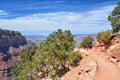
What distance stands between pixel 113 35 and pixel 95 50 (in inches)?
210

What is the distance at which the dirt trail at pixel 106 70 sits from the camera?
42.1 m

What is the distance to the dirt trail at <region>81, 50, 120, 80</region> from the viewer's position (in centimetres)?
4212

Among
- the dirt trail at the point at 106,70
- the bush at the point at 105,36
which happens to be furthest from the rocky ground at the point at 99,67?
the bush at the point at 105,36

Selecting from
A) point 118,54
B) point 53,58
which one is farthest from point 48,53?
point 118,54

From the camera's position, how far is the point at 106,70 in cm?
4516

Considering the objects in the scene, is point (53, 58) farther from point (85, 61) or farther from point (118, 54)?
point (118, 54)

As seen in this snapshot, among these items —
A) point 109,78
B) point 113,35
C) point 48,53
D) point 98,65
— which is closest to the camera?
point 109,78

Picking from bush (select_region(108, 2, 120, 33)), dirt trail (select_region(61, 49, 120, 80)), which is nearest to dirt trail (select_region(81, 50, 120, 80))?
dirt trail (select_region(61, 49, 120, 80))

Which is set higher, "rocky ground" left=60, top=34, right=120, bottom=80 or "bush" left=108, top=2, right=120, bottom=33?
"bush" left=108, top=2, right=120, bottom=33

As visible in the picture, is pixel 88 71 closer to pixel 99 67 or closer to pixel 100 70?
pixel 100 70

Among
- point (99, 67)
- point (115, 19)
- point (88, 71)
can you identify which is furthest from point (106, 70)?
point (115, 19)

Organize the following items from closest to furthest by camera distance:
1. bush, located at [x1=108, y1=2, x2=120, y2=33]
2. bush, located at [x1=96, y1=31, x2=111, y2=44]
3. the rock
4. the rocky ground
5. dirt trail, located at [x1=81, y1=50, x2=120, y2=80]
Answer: the rock < dirt trail, located at [x1=81, y1=50, x2=120, y2=80] < the rocky ground < bush, located at [x1=96, y1=31, x2=111, y2=44] < bush, located at [x1=108, y1=2, x2=120, y2=33]

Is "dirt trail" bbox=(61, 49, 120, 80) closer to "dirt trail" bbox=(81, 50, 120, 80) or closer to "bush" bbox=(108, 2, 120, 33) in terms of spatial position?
"dirt trail" bbox=(81, 50, 120, 80)

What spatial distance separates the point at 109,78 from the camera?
1642 inches
